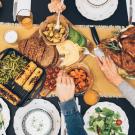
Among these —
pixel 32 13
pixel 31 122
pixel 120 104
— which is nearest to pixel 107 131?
pixel 120 104

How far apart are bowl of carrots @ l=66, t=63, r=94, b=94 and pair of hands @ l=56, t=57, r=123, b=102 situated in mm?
29

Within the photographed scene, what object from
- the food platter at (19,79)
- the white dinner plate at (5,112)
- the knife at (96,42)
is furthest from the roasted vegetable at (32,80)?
the knife at (96,42)

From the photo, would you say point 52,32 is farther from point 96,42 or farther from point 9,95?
point 9,95

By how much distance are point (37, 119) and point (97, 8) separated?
1.70 ft

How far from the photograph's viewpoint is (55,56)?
2021 millimetres

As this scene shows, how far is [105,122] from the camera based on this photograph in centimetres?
196

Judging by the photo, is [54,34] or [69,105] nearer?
[69,105]

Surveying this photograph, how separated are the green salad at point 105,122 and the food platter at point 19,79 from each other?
254mm

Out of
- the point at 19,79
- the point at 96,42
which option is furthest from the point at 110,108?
the point at 19,79

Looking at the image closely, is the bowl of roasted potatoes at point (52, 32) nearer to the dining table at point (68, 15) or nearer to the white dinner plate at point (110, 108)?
the dining table at point (68, 15)

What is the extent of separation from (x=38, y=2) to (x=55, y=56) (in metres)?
0.25

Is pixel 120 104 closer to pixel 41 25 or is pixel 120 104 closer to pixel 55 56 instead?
pixel 55 56

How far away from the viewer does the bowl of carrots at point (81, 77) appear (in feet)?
6.48

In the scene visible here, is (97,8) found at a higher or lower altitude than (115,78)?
higher
